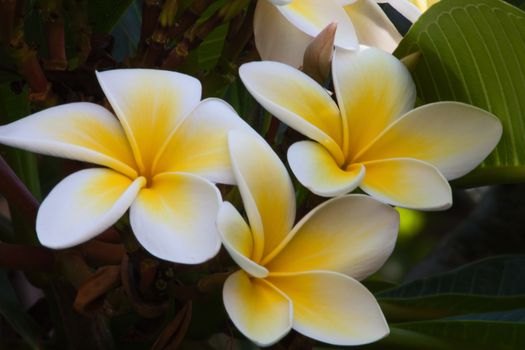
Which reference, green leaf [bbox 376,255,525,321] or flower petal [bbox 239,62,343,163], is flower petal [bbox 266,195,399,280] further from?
green leaf [bbox 376,255,525,321]

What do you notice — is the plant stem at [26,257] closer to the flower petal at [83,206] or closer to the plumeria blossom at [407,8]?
the flower petal at [83,206]

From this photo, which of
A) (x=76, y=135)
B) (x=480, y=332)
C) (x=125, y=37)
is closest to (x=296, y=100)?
(x=76, y=135)

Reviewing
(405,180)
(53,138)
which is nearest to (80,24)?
(53,138)

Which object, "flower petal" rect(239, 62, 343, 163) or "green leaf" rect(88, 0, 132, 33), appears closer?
"flower petal" rect(239, 62, 343, 163)

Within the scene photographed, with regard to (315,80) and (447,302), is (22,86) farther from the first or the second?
(447,302)

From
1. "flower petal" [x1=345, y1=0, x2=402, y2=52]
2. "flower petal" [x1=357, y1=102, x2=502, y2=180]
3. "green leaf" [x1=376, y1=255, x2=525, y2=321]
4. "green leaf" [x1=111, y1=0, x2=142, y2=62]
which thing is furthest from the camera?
"green leaf" [x1=111, y1=0, x2=142, y2=62]

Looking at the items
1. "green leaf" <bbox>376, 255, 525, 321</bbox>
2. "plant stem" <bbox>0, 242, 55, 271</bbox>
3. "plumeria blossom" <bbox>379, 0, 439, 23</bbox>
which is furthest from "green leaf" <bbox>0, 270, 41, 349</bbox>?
"plumeria blossom" <bbox>379, 0, 439, 23</bbox>

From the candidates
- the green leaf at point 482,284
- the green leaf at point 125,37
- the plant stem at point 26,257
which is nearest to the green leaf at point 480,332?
the green leaf at point 482,284
